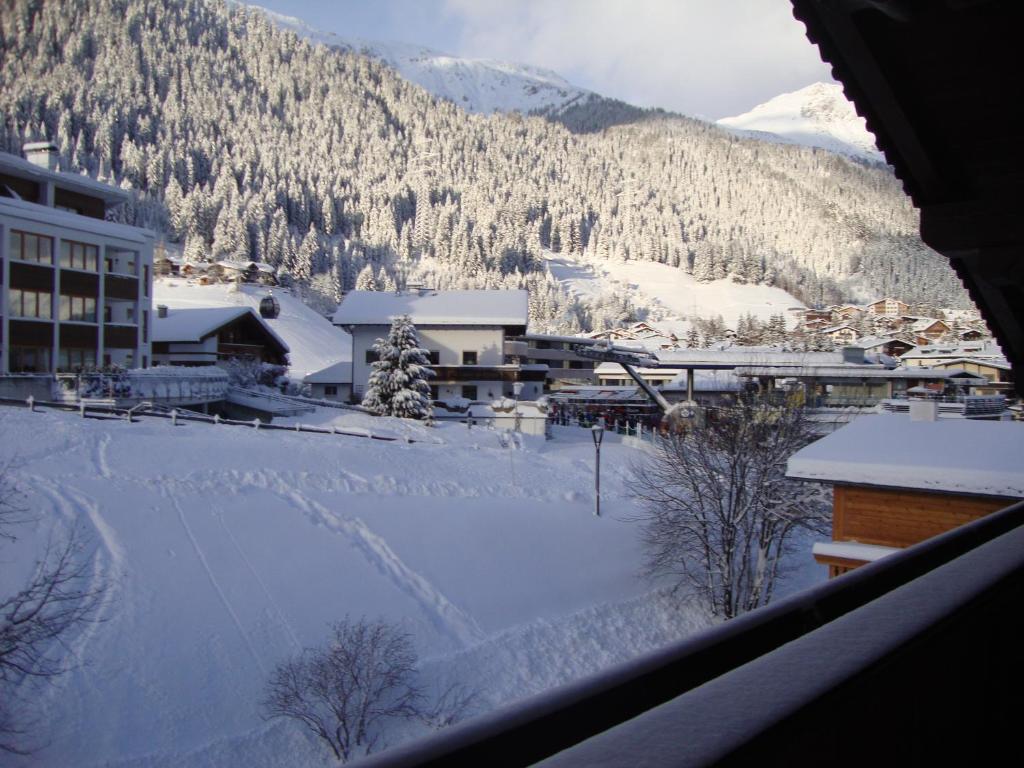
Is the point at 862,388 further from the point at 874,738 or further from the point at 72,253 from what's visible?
the point at 874,738

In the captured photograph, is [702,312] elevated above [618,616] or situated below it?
above

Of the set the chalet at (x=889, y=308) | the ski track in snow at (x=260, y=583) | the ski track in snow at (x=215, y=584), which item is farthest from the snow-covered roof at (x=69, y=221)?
the chalet at (x=889, y=308)

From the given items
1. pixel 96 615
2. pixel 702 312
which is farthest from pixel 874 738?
pixel 702 312

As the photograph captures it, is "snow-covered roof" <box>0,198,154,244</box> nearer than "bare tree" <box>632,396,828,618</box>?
No

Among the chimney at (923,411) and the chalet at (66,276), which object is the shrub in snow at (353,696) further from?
the chalet at (66,276)

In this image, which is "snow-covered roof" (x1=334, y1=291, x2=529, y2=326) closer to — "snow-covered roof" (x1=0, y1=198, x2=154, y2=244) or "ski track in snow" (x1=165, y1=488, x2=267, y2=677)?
"snow-covered roof" (x1=0, y1=198, x2=154, y2=244)

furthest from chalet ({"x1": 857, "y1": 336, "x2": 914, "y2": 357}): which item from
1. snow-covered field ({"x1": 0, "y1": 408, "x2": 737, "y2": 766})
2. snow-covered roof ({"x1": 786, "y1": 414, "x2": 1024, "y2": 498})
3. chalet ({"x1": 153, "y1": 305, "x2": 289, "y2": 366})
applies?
snow-covered roof ({"x1": 786, "y1": 414, "x2": 1024, "y2": 498})

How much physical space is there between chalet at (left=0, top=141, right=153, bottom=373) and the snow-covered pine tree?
11925 millimetres

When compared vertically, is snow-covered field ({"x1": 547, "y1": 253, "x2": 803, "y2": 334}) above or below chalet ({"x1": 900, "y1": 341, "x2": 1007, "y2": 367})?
above

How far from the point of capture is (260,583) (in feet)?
50.9

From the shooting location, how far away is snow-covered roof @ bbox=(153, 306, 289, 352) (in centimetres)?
4760

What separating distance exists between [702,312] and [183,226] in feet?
306

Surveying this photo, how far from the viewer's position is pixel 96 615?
517 inches

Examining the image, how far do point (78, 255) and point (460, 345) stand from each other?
2071 centimetres
